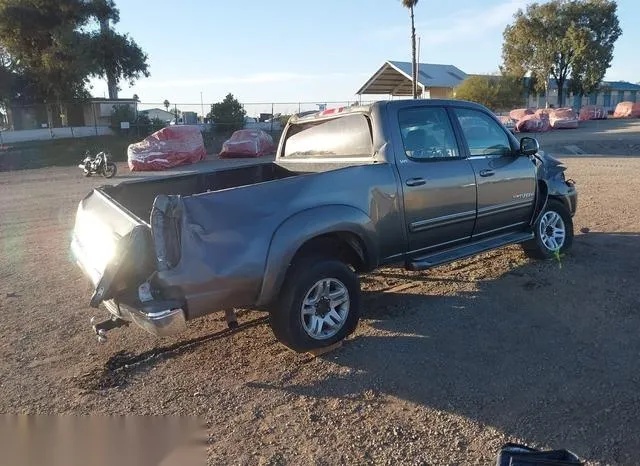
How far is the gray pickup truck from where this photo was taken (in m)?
3.72

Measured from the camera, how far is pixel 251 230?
3941 mm

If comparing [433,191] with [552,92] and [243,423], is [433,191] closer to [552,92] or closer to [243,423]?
[243,423]

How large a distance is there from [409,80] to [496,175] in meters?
52.7

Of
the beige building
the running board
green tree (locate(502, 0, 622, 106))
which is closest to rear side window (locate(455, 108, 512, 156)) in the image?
the running board

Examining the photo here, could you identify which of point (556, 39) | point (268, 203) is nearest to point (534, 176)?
point (268, 203)

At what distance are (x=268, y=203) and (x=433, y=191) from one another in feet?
5.91

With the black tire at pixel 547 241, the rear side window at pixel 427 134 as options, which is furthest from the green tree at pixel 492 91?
the rear side window at pixel 427 134

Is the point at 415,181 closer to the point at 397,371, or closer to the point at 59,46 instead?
the point at 397,371

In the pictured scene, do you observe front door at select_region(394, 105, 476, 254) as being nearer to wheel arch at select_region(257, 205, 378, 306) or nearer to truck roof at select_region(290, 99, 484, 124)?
truck roof at select_region(290, 99, 484, 124)

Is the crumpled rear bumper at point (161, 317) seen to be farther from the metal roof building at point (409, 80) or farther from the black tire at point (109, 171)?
the metal roof building at point (409, 80)

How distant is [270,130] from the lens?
39.2 meters

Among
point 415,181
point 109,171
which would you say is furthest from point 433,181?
point 109,171

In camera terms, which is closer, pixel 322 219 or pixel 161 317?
pixel 161 317

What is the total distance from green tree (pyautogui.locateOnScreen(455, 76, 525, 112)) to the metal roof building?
3.62 metres
